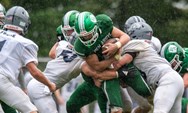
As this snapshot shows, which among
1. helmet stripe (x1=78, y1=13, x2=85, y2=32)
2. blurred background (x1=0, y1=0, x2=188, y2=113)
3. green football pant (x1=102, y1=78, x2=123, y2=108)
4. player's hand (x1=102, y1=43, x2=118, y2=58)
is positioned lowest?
blurred background (x1=0, y1=0, x2=188, y2=113)

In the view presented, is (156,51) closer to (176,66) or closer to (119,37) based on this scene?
(176,66)

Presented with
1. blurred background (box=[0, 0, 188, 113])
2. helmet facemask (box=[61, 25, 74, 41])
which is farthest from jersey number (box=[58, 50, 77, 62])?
blurred background (box=[0, 0, 188, 113])

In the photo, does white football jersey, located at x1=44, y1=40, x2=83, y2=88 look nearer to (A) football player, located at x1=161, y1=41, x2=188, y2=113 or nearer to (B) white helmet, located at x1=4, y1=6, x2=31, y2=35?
(B) white helmet, located at x1=4, y1=6, x2=31, y2=35

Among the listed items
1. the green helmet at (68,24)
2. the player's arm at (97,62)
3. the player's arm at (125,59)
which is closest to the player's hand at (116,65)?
the player's arm at (125,59)

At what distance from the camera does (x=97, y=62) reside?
983cm

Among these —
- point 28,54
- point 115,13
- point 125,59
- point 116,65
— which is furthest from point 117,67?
point 115,13

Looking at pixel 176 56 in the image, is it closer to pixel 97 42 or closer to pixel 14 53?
pixel 97 42

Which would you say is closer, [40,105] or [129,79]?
[129,79]

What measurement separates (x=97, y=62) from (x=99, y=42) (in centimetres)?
23

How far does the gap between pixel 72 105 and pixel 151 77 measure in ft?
3.22

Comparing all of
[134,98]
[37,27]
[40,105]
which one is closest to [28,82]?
[40,105]

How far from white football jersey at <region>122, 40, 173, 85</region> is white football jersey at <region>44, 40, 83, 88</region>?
0.75 m

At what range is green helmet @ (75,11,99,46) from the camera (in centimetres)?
965

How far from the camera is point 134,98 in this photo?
10.7m
